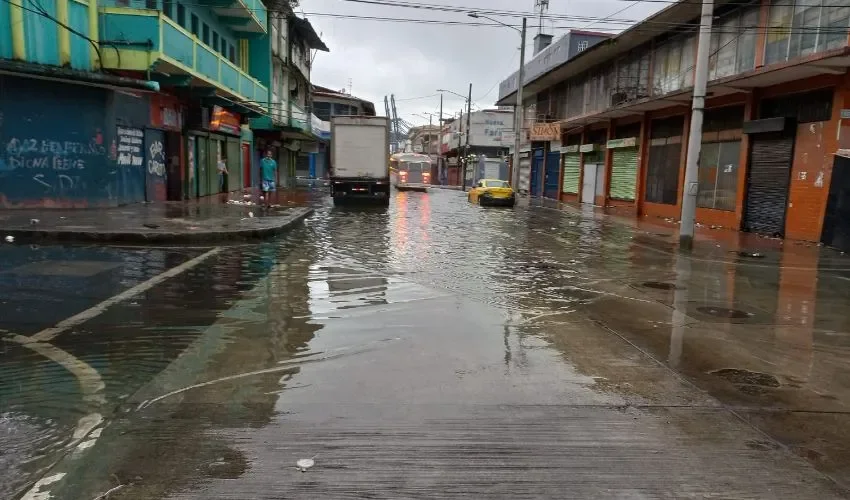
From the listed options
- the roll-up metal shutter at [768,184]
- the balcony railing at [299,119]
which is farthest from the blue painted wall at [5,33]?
the balcony railing at [299,119]

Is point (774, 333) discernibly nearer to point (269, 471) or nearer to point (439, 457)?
point (439, 457)

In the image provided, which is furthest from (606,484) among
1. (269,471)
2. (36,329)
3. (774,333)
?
(36,329)

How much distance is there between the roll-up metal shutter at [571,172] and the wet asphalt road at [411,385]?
28442mm

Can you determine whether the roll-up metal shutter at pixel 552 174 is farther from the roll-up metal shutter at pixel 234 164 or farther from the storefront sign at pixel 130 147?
the storefront sign at pixel 130 147

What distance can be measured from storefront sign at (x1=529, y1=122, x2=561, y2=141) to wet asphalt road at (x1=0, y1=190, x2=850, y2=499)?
93.4 ft

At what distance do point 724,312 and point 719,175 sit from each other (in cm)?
1599

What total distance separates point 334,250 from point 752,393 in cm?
892

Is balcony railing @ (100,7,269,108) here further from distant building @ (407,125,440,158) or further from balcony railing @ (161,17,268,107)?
distant building @ (407,125,440,158)

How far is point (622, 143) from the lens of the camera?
2991 cm

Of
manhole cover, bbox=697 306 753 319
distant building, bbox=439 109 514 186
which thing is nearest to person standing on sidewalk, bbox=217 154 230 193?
manhole cover, bbox=697 306 753 319

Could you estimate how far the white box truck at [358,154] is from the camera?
26.5m

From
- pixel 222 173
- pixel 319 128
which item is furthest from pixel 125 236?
pixel 319 128

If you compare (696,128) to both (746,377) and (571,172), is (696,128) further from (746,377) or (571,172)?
(571,172)

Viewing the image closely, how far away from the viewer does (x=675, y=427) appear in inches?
160
